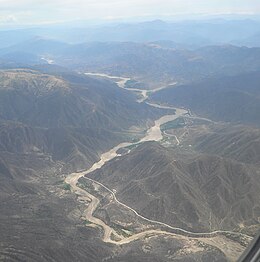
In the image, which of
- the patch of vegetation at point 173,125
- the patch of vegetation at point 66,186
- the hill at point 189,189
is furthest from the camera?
the patch of vegetation at point 173,125

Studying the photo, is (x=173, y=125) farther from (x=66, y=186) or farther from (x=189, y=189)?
(x=189, y=189)

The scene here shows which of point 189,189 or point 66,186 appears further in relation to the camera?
point 66,186

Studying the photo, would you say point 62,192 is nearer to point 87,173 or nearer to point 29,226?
point 87,173

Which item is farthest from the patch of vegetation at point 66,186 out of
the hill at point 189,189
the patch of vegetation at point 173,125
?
the patch of vegetation at point 173,125

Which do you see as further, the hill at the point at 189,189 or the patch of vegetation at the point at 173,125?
the patch of vegetation at the point at 173,125

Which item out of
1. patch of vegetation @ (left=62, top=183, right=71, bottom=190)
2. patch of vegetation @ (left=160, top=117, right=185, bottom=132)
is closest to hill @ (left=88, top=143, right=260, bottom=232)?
patch of vegetation @ (left=62, top=183, right=71, bottom=190)

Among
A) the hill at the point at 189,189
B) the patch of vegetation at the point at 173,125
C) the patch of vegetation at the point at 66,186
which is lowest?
the patch of vegetation at the point at 173,125

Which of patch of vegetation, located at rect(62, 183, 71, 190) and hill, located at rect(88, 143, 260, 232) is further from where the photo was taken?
patch of vegetation, located at rect(62, 183, 71, 190)

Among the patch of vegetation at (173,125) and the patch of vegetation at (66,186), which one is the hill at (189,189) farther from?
the patch of vegetation at (173,125)

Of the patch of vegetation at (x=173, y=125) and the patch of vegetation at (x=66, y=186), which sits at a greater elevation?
the patch of vegetation at (x=66, y=186)

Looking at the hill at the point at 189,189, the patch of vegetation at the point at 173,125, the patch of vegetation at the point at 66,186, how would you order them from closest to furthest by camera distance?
the hill at the point at 189,189
the patch of vegetation at the point at 66,186
the patch of vegetation at the point at 173,125

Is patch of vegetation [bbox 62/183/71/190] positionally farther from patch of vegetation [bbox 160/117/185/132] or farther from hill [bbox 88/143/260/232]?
patch of vegetation [bbox 160/117/185/132]

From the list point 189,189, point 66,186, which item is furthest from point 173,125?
point 189,189
